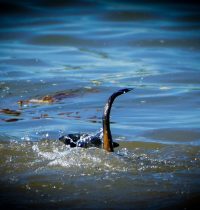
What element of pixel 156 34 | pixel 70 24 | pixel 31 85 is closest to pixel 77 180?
pixel 31 85

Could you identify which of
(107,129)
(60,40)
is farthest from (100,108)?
(60,40)

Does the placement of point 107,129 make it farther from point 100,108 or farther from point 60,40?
point 60,40

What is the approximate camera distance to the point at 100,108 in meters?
5.61

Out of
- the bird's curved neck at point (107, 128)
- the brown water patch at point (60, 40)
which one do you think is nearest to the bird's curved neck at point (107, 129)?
the bird's curved neck at point (107, 128)

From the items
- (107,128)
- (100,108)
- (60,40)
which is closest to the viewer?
(107,128)

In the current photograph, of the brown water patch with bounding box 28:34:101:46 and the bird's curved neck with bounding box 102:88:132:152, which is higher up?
the brown water patch with bounding box 28:34:101:46

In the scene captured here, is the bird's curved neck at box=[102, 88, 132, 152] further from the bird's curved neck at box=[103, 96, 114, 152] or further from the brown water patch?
the brown water patch

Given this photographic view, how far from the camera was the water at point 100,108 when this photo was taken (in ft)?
10.8

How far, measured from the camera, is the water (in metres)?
3.29

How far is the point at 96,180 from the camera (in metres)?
3.43

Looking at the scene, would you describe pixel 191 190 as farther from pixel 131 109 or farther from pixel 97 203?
pixel 131 109

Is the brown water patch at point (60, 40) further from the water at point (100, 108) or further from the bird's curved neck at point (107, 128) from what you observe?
the bird's curved neck at point (107, 128)

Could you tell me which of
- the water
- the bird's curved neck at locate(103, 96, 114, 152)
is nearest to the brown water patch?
the water

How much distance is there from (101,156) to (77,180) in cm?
38
